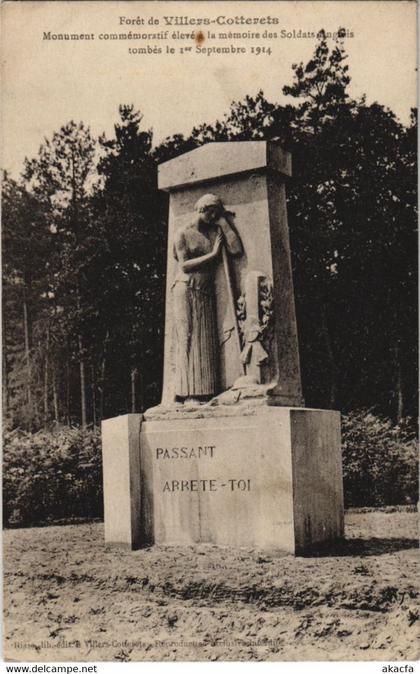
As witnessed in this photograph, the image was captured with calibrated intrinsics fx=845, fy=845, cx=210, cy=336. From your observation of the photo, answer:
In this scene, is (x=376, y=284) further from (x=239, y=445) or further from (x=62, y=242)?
(x=239, y=445)

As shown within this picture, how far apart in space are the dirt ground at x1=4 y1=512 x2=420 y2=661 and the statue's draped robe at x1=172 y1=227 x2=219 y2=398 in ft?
5.69

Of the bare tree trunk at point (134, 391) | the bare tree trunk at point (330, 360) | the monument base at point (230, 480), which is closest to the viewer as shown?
the monument base at point (230, 480)

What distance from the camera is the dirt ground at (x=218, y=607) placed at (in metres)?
6.43

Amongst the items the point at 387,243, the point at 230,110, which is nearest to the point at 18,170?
the point at 230,110

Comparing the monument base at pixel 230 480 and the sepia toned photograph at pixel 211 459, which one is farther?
the monument base at pixel 230 480

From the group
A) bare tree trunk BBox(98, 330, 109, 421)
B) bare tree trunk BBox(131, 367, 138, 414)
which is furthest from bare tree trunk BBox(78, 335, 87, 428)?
bare tree trunk BBox(131, 367, 138, 414)

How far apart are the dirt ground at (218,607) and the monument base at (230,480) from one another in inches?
10.7

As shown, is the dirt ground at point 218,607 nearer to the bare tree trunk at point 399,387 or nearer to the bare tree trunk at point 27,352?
the bare tree trunk at point 27,352

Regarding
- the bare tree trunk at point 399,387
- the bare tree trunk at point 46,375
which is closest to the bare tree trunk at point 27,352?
the bare tree trunk at point 46,375

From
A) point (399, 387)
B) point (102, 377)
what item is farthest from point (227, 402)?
point (399, 387)

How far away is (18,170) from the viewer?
51.9ft

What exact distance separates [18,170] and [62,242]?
199cm

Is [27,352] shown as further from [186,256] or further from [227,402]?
[227,402]

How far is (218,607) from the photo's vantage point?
267 inches
